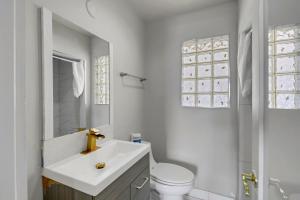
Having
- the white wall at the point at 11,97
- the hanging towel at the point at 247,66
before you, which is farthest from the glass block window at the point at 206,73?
the white wall at the point at 11,97

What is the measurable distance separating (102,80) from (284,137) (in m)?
1.33

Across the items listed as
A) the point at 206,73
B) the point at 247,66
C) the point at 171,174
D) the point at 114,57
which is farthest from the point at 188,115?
the point at 114,57

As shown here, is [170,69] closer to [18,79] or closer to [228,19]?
[228,19]

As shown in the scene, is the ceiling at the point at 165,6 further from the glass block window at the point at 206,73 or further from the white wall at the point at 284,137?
the white wall at the point at 284,137

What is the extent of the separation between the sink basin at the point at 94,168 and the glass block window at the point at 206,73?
1.05 m

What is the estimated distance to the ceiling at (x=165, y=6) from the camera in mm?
1770

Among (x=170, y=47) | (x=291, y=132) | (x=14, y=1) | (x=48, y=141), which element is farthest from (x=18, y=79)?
(x=170, y=47)

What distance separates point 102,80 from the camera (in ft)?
4.61

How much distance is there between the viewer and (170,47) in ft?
6.84

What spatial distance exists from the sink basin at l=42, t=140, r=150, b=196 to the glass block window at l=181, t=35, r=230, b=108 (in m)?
1.05

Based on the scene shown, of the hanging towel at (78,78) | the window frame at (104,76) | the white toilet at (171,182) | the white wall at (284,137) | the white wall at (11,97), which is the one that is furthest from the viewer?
the white toilet at (171,182)

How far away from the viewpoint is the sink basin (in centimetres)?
75

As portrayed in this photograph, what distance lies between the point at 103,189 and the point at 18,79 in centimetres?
65

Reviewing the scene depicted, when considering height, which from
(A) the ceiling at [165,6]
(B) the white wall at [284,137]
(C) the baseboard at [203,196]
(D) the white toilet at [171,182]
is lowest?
(C) the baseboard at [203,196]
